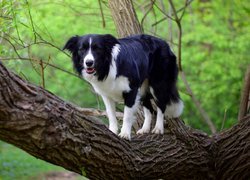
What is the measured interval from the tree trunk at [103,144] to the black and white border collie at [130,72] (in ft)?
0.83

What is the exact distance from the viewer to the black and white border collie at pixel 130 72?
585 centimetres

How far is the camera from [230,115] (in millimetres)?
16938

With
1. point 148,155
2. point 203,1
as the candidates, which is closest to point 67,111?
point 148,155

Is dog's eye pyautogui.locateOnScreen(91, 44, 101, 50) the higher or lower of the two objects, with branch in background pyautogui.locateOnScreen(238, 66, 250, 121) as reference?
higher

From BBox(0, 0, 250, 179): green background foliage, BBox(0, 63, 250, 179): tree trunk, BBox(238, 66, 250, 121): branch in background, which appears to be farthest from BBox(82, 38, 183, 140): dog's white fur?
BBox(0, 0, 250, 179): green background foliage

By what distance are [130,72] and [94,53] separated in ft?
1.46

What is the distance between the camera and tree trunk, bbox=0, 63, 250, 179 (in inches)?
175

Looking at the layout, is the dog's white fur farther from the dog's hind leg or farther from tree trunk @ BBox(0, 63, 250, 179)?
tree trunk @ BBox(0, 63, 250, 179)

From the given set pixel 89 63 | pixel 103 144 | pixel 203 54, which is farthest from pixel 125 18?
pixel 203 54

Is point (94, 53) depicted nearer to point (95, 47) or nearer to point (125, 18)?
point (95, 47)

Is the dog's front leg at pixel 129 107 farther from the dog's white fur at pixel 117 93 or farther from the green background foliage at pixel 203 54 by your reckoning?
the green background foliage at pixel 203 54

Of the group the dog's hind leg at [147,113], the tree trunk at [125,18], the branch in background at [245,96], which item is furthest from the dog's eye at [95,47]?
the branch in background at [245,96]

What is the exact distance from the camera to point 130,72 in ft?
19.6

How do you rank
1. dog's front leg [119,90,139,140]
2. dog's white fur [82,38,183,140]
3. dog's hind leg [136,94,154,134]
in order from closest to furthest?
dog's white fur [82,38,183,140] < dog's front leg [119,90,139,140] < dog's hind leg [136,94,154,134]
